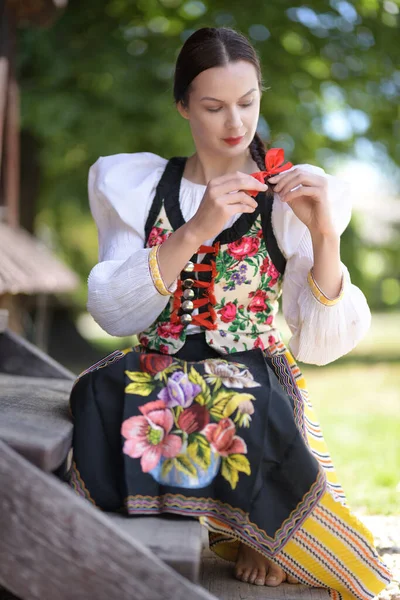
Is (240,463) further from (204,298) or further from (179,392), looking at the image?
(204,298)

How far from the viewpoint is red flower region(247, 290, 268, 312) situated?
2270mm

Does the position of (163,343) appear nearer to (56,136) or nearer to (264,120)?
(56,136)

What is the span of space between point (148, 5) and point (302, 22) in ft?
5.54

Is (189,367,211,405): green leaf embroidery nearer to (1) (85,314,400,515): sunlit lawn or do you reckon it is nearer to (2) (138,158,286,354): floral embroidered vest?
(2) (138,158,286,354): floral embroidered vest

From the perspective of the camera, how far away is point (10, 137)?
214 inches

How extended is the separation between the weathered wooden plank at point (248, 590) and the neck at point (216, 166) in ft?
3.74

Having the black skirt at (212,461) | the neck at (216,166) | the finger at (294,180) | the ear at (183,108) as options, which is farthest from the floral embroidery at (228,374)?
the ear at (183,108)

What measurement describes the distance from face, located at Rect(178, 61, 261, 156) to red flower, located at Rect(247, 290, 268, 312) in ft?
1.36

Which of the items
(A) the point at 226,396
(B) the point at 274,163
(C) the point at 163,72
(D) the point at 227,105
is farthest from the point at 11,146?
(A) the point at 226,396

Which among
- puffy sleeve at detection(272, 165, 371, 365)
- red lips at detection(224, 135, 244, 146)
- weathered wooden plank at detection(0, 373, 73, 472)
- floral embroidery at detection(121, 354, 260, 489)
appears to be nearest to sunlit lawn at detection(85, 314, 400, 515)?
puffy sleeve at detection(272, 165, 371, 365)

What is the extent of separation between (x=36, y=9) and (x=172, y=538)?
13.0 feet

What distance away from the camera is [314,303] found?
215 cm

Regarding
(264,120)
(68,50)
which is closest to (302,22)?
(264,120)

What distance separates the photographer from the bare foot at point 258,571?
200 centimetres
